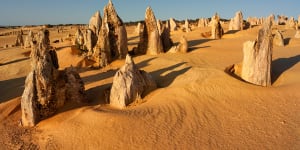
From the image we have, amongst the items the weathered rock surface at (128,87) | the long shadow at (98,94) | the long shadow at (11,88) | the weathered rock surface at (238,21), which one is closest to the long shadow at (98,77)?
the long shadow at (98,94)

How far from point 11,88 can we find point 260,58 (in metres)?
10.1

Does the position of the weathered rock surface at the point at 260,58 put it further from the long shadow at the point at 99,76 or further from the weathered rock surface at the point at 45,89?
the weathered rock surface at the point at 45,89

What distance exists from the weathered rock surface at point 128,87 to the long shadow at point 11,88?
15.5ft

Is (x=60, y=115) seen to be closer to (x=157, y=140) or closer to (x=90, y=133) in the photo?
(x=90, y=133)

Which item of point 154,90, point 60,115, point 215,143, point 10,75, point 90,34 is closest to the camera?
point 215,143

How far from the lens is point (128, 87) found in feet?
29.7

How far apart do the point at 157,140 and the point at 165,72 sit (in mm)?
5522

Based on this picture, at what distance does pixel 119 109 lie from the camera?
870 centimetres

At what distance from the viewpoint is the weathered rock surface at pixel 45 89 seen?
8492 mm

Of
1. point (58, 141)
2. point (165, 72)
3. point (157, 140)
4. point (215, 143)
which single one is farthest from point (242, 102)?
point (58, 141)

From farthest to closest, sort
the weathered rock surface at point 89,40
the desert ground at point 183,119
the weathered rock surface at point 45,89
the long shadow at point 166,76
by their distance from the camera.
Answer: the weathered rock surface at point 89,40, the long shadow at point 166,76, the weathered rock surface at point 45,89, the desert ground at point 183,119

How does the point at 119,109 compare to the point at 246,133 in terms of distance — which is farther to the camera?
the point at 119,109

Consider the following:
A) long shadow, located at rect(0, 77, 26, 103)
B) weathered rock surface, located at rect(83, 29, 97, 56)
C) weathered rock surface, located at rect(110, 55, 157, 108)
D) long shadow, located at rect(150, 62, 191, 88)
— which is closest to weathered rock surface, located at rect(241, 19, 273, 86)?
long shadow, located at rect(150, 62, 191, 88)

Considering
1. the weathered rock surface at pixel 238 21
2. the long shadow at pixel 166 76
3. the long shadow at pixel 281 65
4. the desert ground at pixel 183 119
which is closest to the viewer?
the desert ground at pixel 183 119
